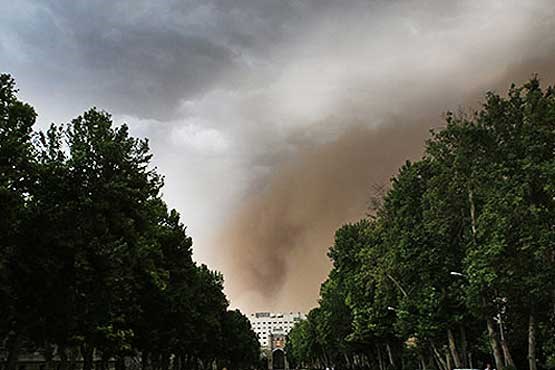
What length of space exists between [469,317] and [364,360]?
58.1 m

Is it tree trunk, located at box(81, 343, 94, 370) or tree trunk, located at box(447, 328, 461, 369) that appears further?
tree trunk, located at box(447, 328, 461, 369)

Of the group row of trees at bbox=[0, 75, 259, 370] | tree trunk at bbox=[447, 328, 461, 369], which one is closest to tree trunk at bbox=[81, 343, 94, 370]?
row of trees at bbox=[0, 75, 259, 370]

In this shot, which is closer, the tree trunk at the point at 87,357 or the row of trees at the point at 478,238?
the row of trees at the point at 478,238

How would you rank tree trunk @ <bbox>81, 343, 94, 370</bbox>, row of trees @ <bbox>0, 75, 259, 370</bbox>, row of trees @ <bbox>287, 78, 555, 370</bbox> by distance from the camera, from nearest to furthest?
row of trees @ <bbox>0, 75, 259, 370</bbox>
row of trees @ <bbox>287, 78, 555, 370</bbox>
tree trunk @ <bbox>81, 343, 94, 370</bbox>

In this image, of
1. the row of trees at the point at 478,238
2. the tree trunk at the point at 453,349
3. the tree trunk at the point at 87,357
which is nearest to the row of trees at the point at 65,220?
the tree trunk at the point at 87,357

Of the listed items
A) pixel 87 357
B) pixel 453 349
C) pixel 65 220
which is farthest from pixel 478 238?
pixel 87 357

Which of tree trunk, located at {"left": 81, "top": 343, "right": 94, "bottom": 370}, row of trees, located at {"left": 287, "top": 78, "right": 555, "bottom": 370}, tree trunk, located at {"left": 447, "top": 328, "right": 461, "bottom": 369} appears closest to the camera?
row of trees, located at {"left": 287, "top": 78, "right": 555, "bottom": 370}

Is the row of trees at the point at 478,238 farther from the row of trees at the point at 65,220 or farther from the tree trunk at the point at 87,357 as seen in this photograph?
the tree trunk at the point at 87,357

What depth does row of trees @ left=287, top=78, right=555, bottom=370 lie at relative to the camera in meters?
35.3

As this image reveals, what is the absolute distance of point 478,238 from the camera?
129 feet

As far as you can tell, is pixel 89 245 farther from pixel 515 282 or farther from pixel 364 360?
pixel 364 360

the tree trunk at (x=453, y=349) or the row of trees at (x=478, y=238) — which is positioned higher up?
the row of trees at (x=478, y=238)

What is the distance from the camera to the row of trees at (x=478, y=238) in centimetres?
3531

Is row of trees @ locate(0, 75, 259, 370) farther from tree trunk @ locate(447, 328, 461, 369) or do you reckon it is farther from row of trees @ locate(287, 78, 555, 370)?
tree trunk @ locate(447, 328, 461, 369)
